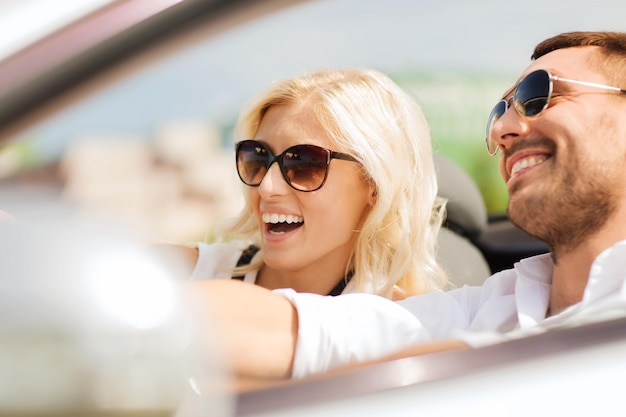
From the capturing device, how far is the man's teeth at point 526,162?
1801 mm

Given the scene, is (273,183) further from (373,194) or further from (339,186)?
(373,194)

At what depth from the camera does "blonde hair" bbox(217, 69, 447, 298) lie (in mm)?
2191

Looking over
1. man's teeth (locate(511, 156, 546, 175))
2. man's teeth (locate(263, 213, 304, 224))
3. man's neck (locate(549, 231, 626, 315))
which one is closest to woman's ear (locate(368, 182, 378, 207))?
man's teeth (locate(263, 213, 304, 224))

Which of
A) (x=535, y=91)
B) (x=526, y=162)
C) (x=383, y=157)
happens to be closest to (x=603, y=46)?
(x=535, y=91)

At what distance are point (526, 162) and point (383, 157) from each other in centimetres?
48

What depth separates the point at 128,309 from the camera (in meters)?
1.07

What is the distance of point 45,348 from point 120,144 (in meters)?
1.20

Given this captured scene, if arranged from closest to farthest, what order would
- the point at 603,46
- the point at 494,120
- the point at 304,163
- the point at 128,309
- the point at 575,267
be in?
1. the point at 128,309
2. the point at 575,267
3. the point at 603,46
4. the point at 494,120
5. the point at 304,163

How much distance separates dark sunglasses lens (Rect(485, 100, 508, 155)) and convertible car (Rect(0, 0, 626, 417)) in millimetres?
734

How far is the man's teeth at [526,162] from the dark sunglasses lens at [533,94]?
100 millimetres

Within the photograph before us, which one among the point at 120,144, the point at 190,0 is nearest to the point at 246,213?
the point at 120,144

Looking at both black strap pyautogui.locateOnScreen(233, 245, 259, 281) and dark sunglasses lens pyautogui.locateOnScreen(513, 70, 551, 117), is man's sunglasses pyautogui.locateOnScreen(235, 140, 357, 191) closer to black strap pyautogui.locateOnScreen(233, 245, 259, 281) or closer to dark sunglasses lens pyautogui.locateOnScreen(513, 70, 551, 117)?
black strap pyautogui.locateOnScreen(233, 245, 259, 281)

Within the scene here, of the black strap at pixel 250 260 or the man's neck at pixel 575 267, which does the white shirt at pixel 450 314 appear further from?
the black strap at pixel 250 260

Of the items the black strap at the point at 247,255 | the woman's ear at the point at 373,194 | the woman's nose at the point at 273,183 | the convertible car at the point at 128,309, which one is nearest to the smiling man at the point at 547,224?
the convertible car at the point at 128,309
